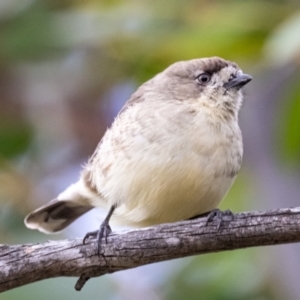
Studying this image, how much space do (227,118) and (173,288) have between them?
1050 millimetres

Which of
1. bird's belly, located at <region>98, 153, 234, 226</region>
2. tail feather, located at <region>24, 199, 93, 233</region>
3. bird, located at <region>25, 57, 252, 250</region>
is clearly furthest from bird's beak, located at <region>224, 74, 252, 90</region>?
tail feather, located at <region>24, 199, 93, 233</region>

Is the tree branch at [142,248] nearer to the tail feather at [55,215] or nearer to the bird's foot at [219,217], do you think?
the bird's foot at [219,217]

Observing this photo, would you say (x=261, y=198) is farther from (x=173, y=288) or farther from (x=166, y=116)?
(x=166, y=116)

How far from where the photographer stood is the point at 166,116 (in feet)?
11.0

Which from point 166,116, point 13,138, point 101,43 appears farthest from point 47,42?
point 166,116

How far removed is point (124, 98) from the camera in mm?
4645

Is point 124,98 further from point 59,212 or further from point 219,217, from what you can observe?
point 219,217

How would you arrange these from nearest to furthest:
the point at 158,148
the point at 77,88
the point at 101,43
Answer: the point at 158,148 < the point at 101,43 < the point at 77,88

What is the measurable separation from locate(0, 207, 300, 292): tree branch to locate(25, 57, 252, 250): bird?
Result: 0.12m

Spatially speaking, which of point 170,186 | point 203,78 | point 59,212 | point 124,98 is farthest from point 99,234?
point 124,98

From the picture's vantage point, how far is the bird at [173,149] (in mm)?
3223

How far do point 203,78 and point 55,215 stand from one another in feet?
3.85

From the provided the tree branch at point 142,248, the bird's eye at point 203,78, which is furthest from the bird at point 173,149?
the tree branch at point 142,248

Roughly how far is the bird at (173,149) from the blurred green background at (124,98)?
192mm
